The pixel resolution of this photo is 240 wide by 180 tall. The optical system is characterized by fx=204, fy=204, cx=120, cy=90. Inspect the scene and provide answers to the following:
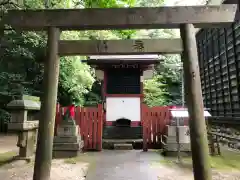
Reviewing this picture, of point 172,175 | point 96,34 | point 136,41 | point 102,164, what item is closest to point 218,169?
point 172,175

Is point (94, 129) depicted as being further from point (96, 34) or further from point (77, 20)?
point (96, 34)

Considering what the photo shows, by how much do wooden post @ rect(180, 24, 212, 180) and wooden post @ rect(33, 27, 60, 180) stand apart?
2.66 meters

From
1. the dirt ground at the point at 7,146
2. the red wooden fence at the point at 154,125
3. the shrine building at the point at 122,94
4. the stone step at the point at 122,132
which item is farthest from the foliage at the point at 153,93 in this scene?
the dirt ground at the point at 7,146

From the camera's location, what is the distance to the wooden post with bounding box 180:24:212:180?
3594 mm

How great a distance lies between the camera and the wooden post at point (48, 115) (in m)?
3.79

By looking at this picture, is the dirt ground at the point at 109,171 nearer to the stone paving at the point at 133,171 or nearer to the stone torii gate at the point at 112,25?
the stone paving at the point at 133,171

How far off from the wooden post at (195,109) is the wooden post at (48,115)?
8.71 ft

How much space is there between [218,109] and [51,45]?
32.8 feet

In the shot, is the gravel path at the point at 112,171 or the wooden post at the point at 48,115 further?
the gravel path at the point at 112,171

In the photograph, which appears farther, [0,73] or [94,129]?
[0,73]

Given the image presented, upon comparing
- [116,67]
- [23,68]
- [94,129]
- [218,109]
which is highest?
[23,68]

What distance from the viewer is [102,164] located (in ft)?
19.4

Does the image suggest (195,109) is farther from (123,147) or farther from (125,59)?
(125,59)

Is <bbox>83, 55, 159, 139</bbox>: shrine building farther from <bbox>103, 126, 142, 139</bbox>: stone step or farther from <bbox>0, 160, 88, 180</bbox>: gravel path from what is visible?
<bbox>0, 160, 88, 180</bbox>: gravel path
